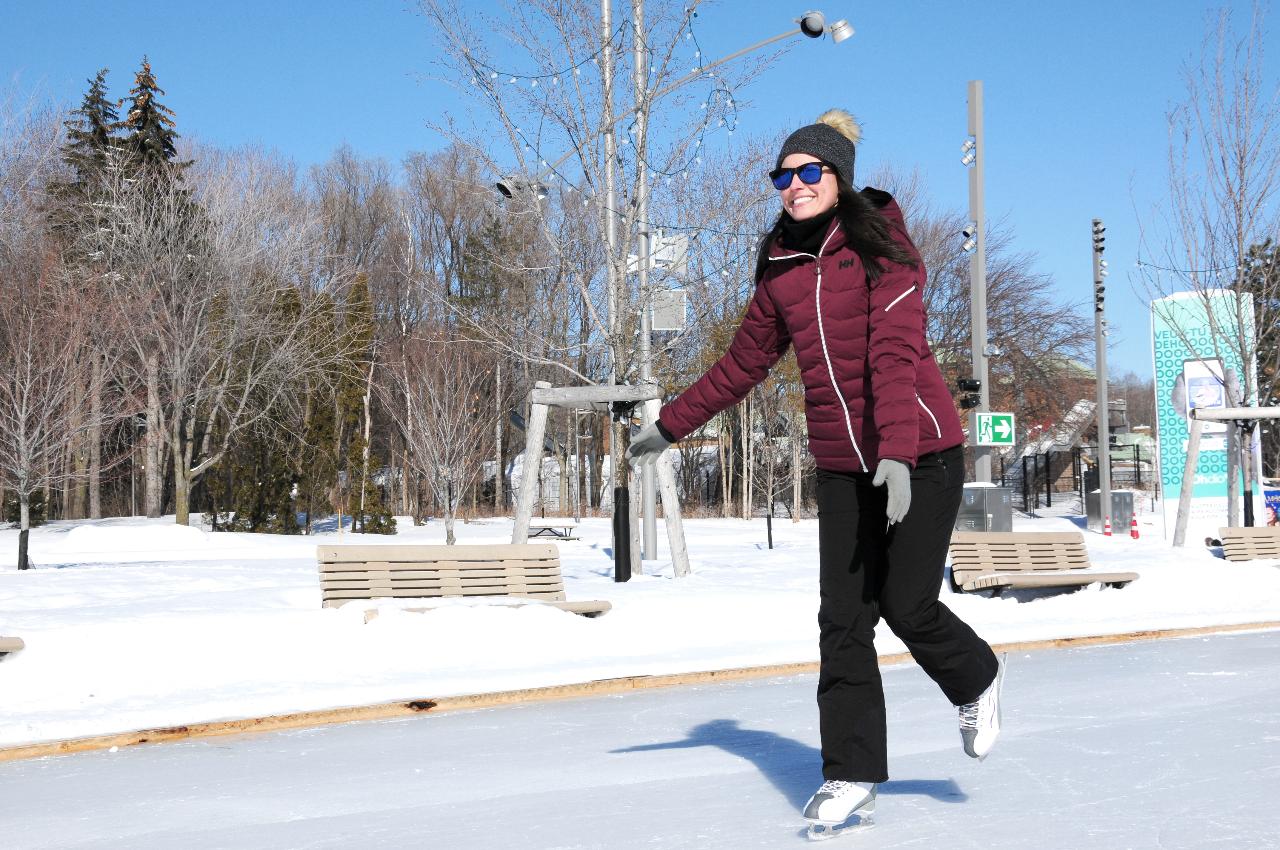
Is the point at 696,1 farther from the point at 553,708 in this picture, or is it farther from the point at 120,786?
the point at 120,786

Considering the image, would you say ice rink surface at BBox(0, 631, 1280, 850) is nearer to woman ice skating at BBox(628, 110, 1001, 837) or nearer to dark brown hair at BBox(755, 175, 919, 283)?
woman ice skating at BBox(628, 110, 1001, 837)

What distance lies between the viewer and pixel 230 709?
6316mm

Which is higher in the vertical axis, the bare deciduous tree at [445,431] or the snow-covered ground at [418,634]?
the bare deciduous tree at [445,431]

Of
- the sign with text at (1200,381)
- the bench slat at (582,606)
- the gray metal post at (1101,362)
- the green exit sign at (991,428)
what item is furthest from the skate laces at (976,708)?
the gray metal post at (1101,362)

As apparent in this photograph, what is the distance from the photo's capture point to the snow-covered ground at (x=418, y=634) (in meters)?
6.69

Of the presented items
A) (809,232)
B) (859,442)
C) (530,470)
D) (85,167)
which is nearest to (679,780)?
(859,442)

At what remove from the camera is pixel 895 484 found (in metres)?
3.28

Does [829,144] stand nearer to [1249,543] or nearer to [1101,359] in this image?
[1249,543]

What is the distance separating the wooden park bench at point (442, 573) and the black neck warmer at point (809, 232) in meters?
5.71

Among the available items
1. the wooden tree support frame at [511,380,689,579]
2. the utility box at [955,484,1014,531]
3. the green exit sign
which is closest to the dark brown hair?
the wooden tree support frame at [511,380,689,579]

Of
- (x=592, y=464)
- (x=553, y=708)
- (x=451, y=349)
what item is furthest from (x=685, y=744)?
(x=592, y=464)

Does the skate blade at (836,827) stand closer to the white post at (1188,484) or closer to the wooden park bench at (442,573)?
the wooden park bench at (442,573)

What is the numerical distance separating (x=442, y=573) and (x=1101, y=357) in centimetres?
1904

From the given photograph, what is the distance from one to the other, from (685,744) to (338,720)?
187cm
